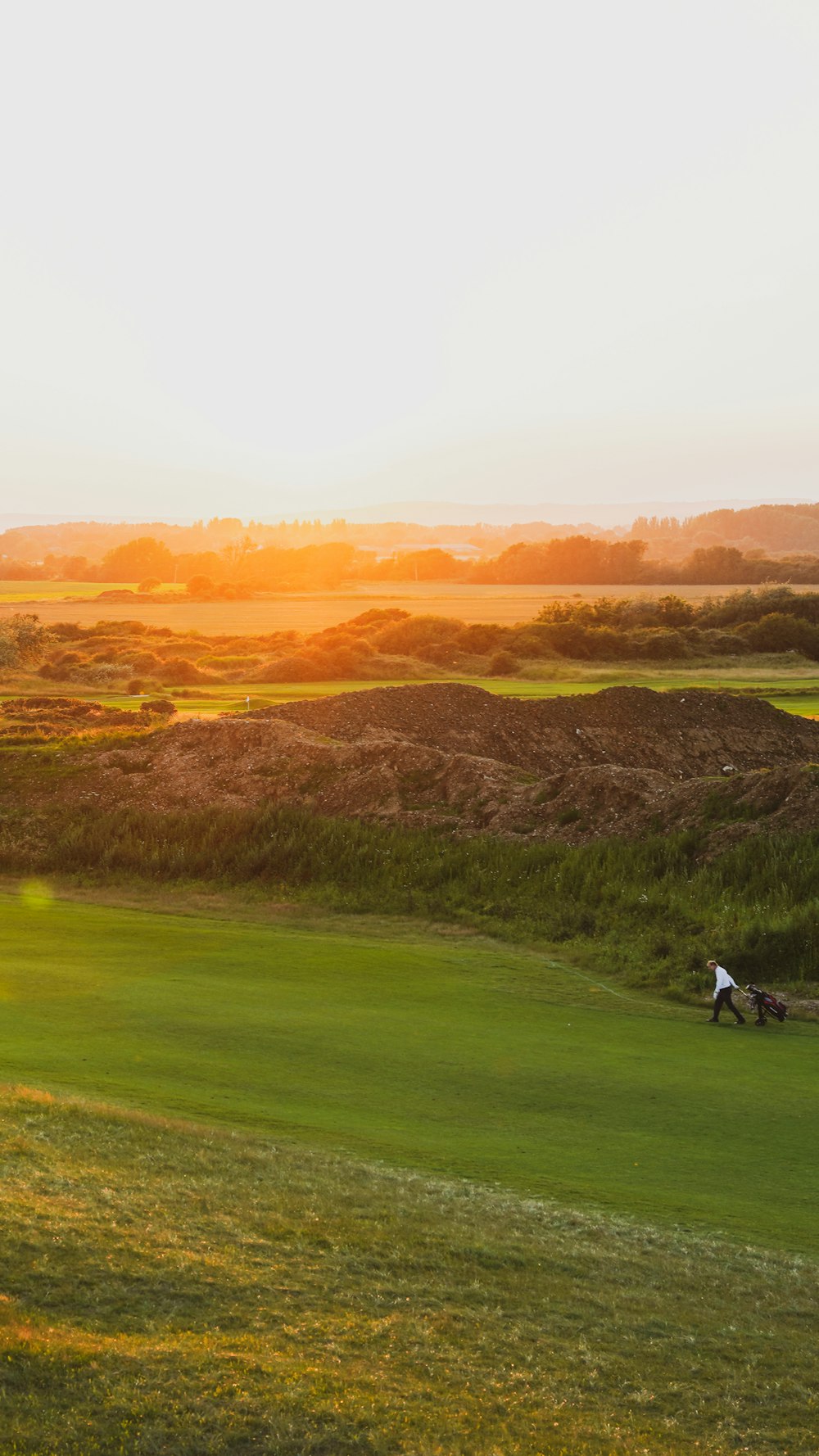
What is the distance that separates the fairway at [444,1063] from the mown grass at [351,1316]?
1286mm

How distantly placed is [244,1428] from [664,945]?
53.5 ft

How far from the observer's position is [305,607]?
158250mm

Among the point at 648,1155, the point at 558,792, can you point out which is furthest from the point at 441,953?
the point at 648,1155

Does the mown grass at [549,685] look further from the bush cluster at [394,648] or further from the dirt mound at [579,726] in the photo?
the dirt mound at [579,726]

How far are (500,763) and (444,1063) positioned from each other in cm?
1765

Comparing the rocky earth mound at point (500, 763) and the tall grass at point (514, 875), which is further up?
the rocky earth mound at point (500, 763)

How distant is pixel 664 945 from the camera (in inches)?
853

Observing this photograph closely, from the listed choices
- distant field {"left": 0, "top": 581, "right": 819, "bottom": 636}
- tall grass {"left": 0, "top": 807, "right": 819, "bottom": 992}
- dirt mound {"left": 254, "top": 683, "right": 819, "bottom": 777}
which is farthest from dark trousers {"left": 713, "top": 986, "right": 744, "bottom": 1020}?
distant field {"left": 0, "top": 581, "right": 819, "bottom": 636}

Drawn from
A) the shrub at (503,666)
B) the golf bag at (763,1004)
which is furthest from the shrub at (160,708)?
the golf bag at (763,1004)

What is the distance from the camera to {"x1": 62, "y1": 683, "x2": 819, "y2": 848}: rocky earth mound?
2702 centimetres

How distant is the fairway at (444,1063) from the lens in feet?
39.2

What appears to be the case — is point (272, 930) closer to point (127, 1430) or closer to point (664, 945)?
point (664, 945)

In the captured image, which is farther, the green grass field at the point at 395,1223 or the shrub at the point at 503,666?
the shrub at the point at 503,666

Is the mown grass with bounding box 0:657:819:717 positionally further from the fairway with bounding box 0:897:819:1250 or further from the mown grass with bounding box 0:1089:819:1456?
the mown grass with bounding box 0:1089:819:1456
